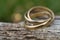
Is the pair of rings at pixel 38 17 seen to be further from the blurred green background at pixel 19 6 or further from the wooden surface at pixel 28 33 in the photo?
the blurred green background at pixel 19 6

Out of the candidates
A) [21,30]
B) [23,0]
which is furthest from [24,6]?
[21,30]

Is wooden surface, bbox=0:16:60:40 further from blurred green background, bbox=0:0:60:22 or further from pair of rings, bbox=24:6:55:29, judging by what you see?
blurred green background, bbox=0:0:60:22

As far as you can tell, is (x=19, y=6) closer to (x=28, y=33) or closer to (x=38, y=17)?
Result: (x=38, y=17)

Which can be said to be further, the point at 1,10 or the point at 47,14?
the point at 1,10

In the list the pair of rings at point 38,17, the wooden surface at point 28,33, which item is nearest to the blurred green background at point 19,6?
the pair of rings at point 38,17

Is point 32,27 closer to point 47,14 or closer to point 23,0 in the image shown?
point 47,14

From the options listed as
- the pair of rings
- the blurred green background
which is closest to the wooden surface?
the pair of rings

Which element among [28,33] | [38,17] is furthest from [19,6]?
[28,33]
